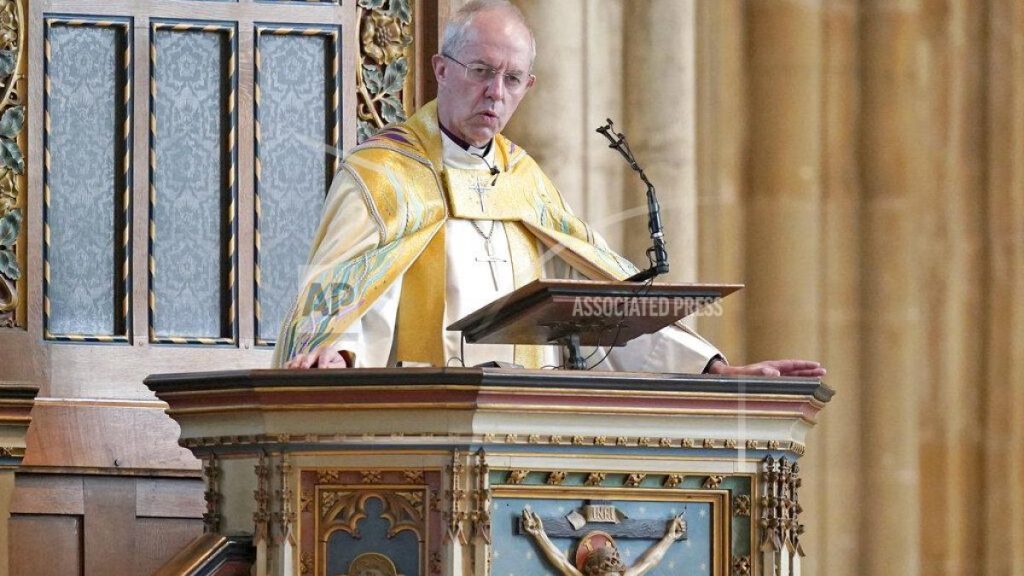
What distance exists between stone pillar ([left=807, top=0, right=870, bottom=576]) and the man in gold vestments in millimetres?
1603

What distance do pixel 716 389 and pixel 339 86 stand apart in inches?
106

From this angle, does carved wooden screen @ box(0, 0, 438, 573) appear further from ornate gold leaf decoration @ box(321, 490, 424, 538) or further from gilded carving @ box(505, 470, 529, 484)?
gilded carving @ box(505, 470, 529, 484)

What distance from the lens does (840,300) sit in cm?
724

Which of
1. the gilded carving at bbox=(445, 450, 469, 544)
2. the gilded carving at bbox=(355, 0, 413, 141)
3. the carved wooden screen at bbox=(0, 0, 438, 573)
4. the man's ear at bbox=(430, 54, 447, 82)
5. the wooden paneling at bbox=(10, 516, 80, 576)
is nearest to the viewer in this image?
the gilded carving at bbox=(445, 450, 469, 544)

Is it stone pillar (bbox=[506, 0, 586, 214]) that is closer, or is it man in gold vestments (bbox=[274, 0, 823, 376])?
man in gold vestments (bbox=[274, 0, 823, 376])

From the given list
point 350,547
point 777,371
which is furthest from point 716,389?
point 350,547

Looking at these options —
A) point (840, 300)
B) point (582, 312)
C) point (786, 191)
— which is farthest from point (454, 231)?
point (840, 300)

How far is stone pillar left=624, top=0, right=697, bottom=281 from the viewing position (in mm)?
7055

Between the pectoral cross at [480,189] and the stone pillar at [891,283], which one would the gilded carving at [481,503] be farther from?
the stone pillar at [891,283]

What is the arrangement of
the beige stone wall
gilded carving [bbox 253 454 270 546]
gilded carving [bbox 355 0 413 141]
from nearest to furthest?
gilded carving [bbox 253 454 270 546]
gilded carving [bbox 355 0 413 141]
the beige stone wall

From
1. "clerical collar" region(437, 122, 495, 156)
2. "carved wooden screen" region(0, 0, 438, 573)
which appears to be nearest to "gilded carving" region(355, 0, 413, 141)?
"carved wooden screen" region(0, 0, 438, 573)

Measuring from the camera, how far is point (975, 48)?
7430 millimetres

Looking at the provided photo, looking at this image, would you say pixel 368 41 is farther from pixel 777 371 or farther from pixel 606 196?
pixel 777 371

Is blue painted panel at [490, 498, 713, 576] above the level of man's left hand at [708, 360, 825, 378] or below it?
below
